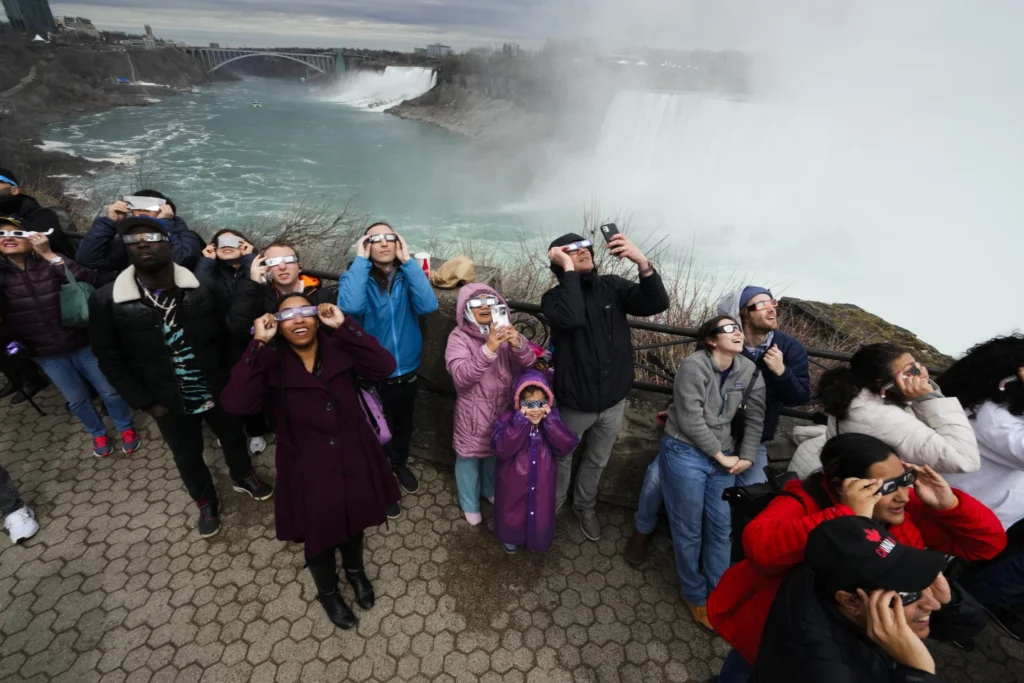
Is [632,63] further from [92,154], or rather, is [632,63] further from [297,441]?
[297,441]

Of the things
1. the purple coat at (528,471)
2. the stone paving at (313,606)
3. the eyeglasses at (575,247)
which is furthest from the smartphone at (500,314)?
the stone paving at (313,606)

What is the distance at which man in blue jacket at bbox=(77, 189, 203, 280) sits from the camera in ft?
11.3

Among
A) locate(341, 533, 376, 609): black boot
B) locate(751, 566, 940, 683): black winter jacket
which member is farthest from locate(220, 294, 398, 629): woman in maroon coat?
locate(751, 566, 940, 683): black winter jacket

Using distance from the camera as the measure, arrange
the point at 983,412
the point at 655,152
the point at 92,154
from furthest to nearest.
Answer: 1. the point at 92,154
2. the point at 655,152
3. the point at 983,412

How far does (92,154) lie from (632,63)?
49454 millimetres

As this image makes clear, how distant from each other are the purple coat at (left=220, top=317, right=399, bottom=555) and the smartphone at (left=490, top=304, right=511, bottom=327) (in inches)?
27.4

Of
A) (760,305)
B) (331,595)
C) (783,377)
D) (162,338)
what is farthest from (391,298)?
(783,377)

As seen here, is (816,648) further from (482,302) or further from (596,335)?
(482,302)

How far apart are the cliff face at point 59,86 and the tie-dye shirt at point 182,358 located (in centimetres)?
3989

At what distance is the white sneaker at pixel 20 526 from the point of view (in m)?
Answer: 3.19

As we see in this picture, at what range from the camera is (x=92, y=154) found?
40.1m

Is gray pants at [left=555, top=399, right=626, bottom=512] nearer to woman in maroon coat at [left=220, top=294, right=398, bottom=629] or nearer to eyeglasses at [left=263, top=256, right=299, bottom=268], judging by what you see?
woman in maroon coat at [left=220, top=294, right=398, bottom=629]

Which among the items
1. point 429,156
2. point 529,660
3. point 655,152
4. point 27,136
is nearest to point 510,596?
point 529,660

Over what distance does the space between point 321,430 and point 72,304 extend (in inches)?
94.4
